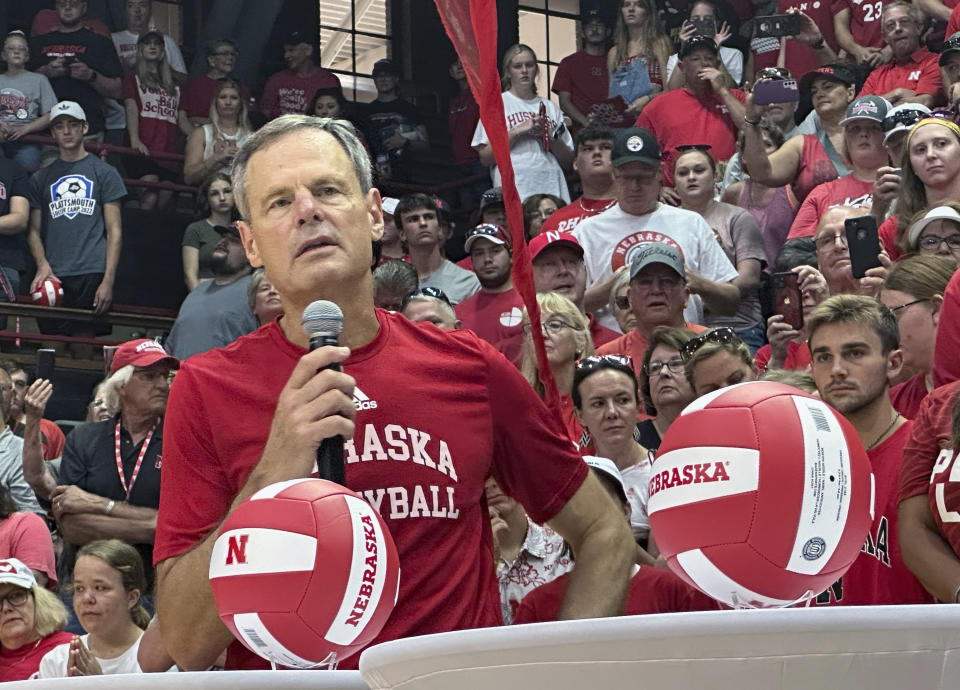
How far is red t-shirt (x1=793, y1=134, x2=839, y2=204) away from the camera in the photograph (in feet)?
22.8

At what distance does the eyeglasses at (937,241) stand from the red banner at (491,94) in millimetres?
2469

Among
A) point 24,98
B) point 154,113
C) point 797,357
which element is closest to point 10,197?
point 24,98

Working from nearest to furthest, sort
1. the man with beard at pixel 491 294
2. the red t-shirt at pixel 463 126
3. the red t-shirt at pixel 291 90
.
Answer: the man with beard at pixel 491 294 < the red t-shirt at pixel 291 90 < the red t-shirt at pixel 463 126

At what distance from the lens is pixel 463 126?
36.6ft

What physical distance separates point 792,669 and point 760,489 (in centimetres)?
37

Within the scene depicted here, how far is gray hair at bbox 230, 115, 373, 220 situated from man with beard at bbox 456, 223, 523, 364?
406 cm

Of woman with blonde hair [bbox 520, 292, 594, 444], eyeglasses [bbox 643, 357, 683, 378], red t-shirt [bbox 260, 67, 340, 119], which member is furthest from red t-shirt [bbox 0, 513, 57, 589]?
red t-shirt [bbox 260, 67, 340, 119]

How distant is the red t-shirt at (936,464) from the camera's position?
2.71m

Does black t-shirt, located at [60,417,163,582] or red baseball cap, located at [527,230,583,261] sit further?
red baseball cap, located at [527,230,583,261]

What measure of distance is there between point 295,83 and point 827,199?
18.6ft

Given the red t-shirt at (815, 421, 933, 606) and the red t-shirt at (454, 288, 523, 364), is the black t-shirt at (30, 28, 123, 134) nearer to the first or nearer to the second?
the red t-shirt at (454, 288, 523, 364)

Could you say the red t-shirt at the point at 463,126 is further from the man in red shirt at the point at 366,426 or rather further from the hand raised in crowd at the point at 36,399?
the man in red shirt at the point at 366,426

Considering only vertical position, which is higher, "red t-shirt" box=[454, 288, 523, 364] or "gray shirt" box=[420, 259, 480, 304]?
"gray shirt" box=[420, 259, 480, 304]

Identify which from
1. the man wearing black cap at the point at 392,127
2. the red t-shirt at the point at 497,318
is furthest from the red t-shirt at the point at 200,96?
the red t-shirt at the point at 497,318
